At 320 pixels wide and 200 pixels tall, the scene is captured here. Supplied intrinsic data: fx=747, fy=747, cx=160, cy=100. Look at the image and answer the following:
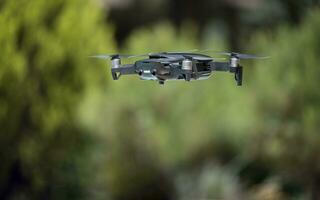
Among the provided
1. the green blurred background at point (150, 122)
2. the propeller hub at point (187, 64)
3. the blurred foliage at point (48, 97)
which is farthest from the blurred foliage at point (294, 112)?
the propeller hub at point (187, 64)

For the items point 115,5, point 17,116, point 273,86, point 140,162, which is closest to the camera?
point 17,116

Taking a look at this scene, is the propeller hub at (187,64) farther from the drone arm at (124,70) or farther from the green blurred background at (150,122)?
the green blurred background at (150,122)

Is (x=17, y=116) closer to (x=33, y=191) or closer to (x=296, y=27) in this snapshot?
(x=33, y=191)

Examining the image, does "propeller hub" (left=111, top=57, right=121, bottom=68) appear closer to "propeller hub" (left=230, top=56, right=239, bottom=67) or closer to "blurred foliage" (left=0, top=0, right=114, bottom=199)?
"propeller hub" (left=230, top=56, right=239, bottom=67)

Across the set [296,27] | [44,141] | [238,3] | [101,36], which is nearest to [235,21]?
[238,3]

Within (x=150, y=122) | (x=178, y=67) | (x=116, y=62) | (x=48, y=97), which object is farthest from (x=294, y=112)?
(x=178, y=67)

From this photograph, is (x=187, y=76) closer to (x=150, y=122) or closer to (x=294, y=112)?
(x=150, y=122)
